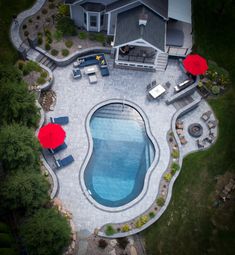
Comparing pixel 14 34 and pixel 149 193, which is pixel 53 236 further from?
pixel 14 34

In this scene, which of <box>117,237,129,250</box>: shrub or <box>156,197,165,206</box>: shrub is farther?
<box>156,197,165,206</box>: shrub

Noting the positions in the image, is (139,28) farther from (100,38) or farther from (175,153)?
(175,153)

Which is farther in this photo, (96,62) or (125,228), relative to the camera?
(96,62)

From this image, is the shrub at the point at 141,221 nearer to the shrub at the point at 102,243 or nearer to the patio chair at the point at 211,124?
the shrub at the point at 102,243

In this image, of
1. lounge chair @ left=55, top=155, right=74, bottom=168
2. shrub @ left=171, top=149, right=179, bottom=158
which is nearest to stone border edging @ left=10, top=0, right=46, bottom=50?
lounge chair @ left=55, top=155, right=74, bottom=168

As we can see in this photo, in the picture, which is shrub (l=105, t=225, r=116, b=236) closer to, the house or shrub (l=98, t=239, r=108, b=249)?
shrub (l=98, t=239, r=108, b=249)

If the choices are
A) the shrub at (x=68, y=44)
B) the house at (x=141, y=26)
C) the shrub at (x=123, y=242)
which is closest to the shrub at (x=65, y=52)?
the shrub at (x=68, y=44)

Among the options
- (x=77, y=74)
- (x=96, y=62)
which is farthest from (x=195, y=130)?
(x=77, y=74)
